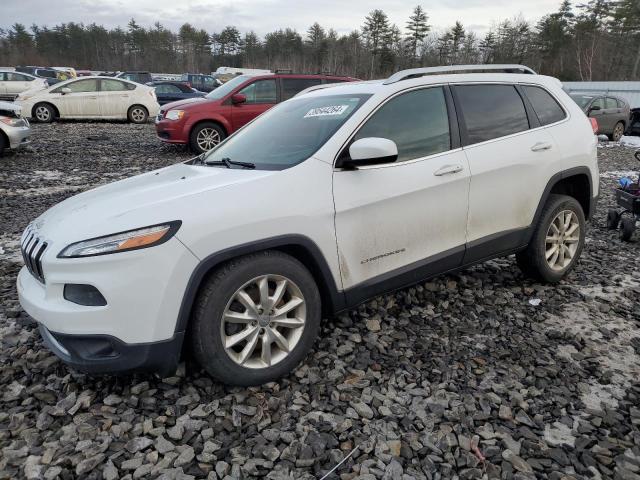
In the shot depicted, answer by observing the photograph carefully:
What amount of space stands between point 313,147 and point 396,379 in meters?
1.51

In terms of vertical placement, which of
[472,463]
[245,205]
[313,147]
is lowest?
[472,463]

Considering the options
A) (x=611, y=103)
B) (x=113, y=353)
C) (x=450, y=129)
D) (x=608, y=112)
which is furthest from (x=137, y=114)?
(x=611, y=103)

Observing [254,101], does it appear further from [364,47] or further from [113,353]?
[364,47]

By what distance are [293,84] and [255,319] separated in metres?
9.10

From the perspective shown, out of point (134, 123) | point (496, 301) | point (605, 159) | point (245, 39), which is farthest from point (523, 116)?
point (245, 39)

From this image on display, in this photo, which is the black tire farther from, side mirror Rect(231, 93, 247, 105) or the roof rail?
the roof rail

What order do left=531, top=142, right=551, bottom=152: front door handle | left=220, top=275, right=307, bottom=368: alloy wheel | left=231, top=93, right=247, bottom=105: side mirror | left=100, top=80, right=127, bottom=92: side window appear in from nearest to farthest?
left=220, top=275, right=307, bottom=368: alloy wheel, left=531, top=142, right=551, bottom=152: front door handle, left=231, top=93, right=247, bottom=105: side mirror, left=100, top=80, right=127, bottom=92: side window

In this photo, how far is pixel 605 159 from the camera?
39.1ft

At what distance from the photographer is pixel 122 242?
2.18 m

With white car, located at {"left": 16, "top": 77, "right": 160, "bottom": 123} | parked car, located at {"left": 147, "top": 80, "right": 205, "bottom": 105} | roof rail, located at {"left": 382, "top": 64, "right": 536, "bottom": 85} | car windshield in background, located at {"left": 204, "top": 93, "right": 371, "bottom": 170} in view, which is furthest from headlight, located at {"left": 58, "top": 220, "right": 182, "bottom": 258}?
parked car, located at {"left": 147, "top": 80, "right": 205, "bottom": 105}

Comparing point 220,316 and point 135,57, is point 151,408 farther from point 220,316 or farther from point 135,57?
point 135,57

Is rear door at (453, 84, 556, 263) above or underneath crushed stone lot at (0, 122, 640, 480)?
above

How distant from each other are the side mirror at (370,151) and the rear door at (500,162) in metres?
0.89

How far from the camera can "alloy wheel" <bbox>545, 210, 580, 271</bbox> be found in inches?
152
